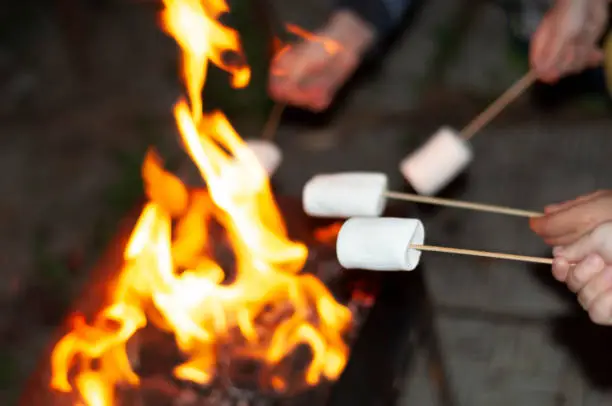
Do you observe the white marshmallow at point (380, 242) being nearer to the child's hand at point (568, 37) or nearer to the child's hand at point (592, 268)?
the child's hand at point (592, 268)

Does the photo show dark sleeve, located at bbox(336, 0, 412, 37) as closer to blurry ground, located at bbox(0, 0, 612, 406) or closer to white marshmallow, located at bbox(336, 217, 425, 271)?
blurry ground, located at bbox(0, 0, 612, 406)

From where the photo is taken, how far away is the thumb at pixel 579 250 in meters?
1.60

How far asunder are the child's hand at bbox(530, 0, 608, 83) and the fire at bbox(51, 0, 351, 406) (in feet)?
3.26

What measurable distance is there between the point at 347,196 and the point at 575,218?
1.95 ft

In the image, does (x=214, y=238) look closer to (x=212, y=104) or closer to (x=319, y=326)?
(x=319, y=326)

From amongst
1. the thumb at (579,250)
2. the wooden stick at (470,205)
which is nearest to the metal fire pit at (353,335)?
the wooden stick at (470,205)

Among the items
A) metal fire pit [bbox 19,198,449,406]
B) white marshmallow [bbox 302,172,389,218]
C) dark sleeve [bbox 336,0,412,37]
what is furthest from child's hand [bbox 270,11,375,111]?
white marshmallow [bbox 302,172,389,218]

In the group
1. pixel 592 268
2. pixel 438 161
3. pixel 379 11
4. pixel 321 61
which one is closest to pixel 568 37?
pixel 438 161

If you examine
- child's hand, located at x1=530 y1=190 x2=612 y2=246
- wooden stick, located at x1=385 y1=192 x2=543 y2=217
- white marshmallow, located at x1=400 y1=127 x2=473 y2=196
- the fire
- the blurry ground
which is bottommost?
the blurry ground

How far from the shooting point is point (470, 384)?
253 cm

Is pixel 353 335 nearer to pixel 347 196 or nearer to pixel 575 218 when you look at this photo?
pixel 347 196

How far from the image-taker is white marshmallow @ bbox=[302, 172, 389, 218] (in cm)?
195

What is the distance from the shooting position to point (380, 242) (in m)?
1.68

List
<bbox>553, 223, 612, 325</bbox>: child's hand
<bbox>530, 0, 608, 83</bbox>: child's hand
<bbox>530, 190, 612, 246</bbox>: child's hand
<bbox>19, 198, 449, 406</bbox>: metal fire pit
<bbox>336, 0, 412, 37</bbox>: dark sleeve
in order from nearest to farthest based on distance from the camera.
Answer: <bbox>553, 223, 612, 325</bbox>: child's hand
<bbox>530, 190, 612, 246</bbox>: child's hand
<bbox>19, 198, 449, 406</bbox>: metal fire pit
<bbox>530, 0, 608, 83</bbox>: child's hand
<bbox>336, 0, 412, 37</bbox>: dark sleeve
